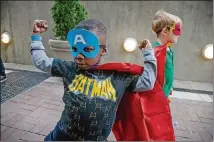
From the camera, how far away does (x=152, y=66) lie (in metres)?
0.87

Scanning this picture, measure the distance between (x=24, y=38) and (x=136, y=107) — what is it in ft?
12.1

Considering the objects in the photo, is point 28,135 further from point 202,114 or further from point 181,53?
point 181,53

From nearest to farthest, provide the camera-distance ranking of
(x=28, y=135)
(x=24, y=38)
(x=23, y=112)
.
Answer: (x=28, y=135)
(x=23, y=112)
(x=24, y=38)

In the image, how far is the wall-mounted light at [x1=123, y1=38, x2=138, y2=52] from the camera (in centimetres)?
359

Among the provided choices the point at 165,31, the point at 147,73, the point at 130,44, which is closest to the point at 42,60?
the point at 147,73

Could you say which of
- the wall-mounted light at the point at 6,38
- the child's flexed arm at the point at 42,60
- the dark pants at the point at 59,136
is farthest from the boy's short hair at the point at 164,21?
the wall-mounted light at the point at 6,38

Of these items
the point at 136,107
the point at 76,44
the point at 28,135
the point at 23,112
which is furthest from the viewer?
the point at 23,112

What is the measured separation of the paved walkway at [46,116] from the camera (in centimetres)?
175

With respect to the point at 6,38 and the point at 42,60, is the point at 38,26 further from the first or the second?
the point at 6,38

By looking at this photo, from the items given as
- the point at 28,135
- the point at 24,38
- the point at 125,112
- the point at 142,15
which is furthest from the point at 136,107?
the point at 24,38

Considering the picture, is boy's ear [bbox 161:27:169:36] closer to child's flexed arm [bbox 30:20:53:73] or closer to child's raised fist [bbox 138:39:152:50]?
child's raised fist [bbox 138:39:152:50]

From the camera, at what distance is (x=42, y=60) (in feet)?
2.90

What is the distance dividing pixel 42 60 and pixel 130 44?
2870mm

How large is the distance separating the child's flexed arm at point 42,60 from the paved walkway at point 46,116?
3.31 ft
